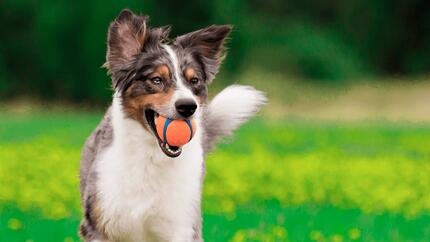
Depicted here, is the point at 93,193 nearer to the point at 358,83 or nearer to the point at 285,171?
the point at 285,171

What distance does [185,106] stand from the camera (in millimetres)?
6348

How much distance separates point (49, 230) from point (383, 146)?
1004cm

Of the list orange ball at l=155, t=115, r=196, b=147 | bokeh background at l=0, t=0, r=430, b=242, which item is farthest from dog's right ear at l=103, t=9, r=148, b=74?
bokeh background at l=0, t=0, r=430, b=242

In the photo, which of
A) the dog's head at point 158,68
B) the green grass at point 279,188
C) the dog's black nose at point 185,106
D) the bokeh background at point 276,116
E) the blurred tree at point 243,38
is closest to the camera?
the dog's black nose at point 185,106

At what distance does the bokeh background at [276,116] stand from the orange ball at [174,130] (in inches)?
86.7

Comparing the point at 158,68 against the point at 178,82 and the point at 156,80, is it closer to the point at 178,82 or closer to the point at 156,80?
the point at 156,80

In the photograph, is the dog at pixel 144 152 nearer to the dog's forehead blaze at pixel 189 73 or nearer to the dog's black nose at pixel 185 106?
the dog's forehead blaze at pixel 189 73

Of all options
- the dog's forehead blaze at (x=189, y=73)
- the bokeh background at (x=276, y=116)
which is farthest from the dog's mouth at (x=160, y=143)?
the bokeh background at (x=276, y=116)

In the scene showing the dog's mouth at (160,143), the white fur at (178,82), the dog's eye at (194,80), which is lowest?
the dog's mouth at (160,143)

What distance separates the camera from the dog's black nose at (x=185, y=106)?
6.32 m

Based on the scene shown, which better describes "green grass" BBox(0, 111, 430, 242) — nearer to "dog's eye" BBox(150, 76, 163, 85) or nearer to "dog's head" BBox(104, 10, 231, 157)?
"dog's head" BBox(104, 10, 231, 157)

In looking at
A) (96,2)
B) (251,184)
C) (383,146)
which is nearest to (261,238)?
(251,184)

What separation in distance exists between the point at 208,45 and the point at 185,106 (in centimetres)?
85

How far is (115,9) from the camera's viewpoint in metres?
25.7
